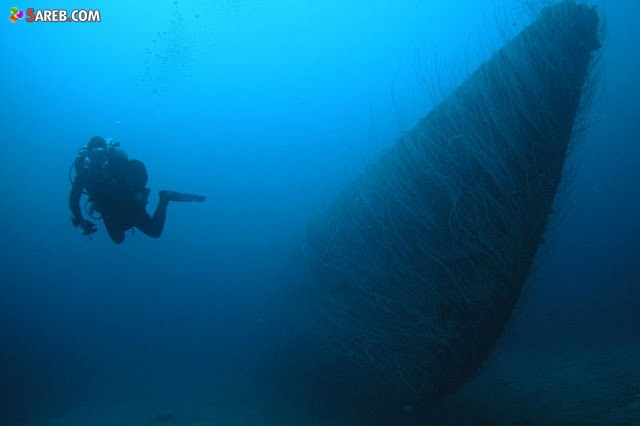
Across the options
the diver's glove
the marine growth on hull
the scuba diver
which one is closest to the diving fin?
the scuba diver

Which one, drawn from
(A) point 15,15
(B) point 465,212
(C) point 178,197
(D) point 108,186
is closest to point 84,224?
(D) point 108,186

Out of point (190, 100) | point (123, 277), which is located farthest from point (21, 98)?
point (123, 277)

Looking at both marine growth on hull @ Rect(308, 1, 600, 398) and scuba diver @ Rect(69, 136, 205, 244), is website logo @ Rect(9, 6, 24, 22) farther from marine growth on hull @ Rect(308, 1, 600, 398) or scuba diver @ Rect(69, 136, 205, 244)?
marine growth on hull @ Rect(308, 1, 600, 398)

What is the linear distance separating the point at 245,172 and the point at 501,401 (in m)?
23.3

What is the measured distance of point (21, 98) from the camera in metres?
27.6

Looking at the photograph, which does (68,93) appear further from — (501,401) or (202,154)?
(501,401)

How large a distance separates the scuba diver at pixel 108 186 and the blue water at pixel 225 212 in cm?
273

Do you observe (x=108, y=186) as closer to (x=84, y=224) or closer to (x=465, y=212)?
(x=84, y=224)

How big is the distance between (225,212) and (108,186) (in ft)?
60.8

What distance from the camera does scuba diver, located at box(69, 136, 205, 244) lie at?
5039 millimetres

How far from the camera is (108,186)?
5.09m

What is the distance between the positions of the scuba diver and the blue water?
2728 mm

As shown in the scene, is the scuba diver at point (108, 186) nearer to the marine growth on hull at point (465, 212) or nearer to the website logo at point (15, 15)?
the marine growth on hull at point (465, 212)

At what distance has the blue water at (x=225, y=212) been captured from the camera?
6.98 m
